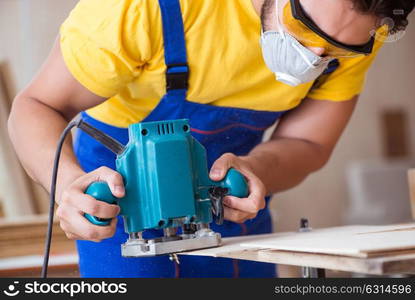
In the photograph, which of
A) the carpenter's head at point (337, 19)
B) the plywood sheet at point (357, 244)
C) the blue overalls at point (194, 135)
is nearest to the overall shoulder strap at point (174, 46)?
the blue overalls at point (194, 135)

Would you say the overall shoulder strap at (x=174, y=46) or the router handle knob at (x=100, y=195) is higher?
the overall shoulder strap at (x=174, y=46)

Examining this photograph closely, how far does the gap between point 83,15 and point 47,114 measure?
0.27 m

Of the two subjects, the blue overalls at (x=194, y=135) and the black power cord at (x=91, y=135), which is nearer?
the black power cord at (x=91, y=135)

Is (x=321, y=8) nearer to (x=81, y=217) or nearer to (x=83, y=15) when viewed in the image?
(x=83, y=15)

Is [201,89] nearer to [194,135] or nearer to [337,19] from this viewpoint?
[194,135]

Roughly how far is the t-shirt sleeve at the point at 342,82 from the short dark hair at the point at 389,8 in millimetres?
441

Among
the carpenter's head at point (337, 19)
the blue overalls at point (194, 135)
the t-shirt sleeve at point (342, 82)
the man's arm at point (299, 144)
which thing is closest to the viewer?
the carpenter's head at point (337, 19)

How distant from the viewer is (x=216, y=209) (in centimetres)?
154

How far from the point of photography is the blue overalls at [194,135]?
1771mm

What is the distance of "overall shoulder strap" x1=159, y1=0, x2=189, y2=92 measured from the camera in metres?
1.71

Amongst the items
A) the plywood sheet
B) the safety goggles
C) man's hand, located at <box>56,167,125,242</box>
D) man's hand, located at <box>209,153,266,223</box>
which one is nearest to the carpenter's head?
the safety goggles

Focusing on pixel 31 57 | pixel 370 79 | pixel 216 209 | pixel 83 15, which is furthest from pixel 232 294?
pixel 370 79

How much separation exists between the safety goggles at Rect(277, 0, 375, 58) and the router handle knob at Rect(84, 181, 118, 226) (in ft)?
1.96

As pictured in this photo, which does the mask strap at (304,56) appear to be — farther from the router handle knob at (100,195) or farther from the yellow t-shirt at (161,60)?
the router handle knob at (100,195)
